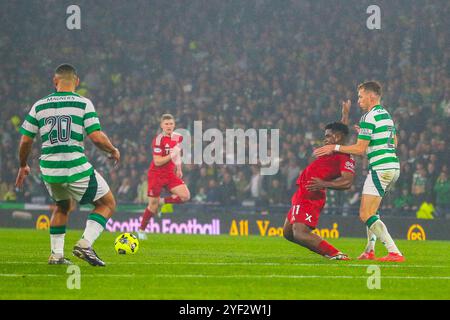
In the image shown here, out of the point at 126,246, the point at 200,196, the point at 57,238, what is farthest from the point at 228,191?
the point at 57,238

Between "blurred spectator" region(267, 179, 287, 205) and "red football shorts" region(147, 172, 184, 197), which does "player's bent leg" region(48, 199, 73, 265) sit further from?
"blurred spectator" region(267, 179, 287, 205)

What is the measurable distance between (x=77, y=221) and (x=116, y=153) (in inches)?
556

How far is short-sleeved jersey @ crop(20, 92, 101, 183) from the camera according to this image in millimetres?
10047

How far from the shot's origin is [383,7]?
86.5ft

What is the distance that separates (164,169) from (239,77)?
9.66 m

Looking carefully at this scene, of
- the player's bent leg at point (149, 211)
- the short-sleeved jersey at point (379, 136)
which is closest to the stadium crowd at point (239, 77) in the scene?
the player's bent leg at point (149, 211)

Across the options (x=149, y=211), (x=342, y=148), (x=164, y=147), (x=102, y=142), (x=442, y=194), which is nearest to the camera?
(x=102, y=142)

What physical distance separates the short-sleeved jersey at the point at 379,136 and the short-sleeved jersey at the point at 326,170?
12.4 inches

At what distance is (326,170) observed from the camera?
11930 mm

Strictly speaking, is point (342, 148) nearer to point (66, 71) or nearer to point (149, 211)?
point (66, 71)

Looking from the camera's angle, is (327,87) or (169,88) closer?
(327,87)

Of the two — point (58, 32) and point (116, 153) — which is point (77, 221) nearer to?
point (58, 32)
